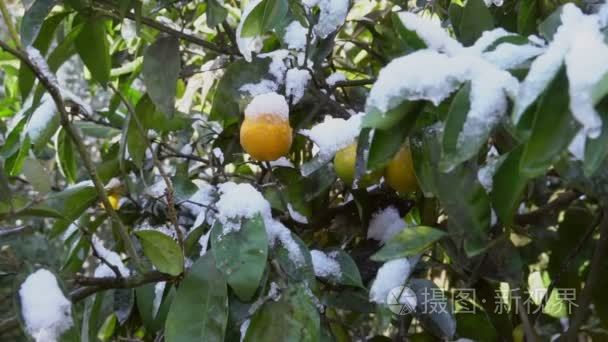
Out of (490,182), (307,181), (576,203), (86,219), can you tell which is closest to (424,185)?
(490,182)

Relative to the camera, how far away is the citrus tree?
1.66ft

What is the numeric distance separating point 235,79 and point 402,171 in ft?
0.88

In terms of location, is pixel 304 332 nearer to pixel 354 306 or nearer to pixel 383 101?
pixel 354 306

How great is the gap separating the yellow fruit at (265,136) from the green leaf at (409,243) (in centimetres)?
21

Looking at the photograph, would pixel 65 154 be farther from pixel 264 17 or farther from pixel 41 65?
pixel 264 17

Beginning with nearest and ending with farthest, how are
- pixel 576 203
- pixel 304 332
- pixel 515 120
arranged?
pixel 515 120
pixel 304 332
pixel 576 203

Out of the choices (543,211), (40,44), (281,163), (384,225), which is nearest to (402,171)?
→ (384,225)

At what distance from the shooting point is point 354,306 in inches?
31.6

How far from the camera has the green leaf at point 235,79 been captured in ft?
3.01

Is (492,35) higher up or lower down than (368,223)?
higher up

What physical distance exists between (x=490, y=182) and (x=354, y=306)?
237 mm

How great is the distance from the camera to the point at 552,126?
1.50 ft

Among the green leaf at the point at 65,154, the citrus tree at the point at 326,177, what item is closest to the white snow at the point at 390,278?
the citrus tree at the point at 326,177

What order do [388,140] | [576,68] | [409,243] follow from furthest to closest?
[409,243], [388,140], [576,68]
